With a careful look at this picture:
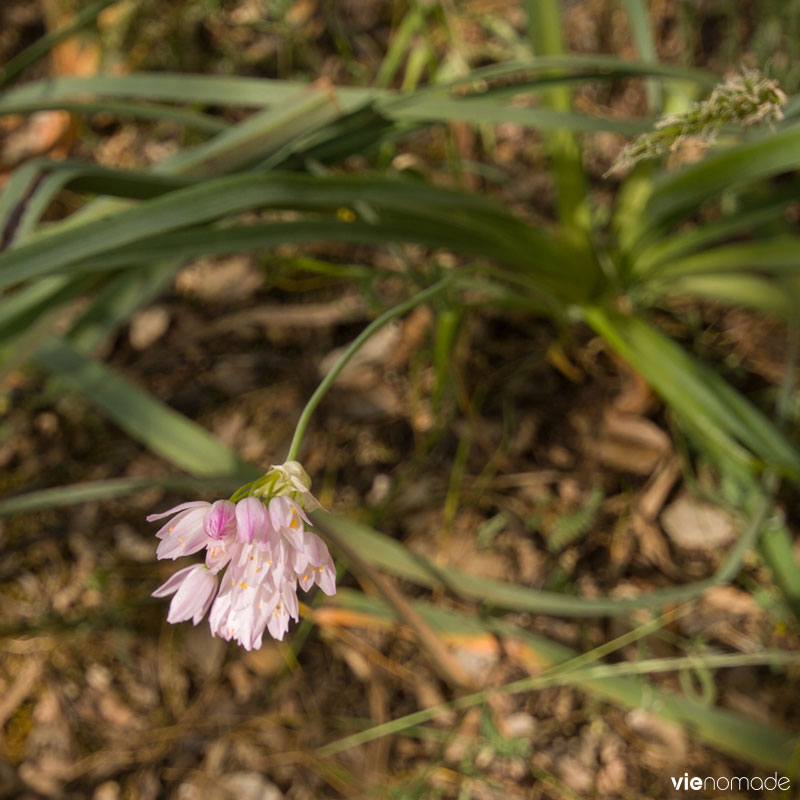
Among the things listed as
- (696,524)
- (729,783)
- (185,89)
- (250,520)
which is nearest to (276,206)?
(185,89)

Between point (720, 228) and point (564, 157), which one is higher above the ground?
point (564, 157)

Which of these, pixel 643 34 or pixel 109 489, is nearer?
pixel 109 489

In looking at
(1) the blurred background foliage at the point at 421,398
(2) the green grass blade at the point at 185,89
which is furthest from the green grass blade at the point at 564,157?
(2) the green grass blade at the point at 185,89

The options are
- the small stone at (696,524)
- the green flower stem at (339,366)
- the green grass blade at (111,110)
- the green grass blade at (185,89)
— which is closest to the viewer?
the green flower stem at (339,366)

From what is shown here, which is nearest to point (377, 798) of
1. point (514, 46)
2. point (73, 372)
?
point (73, 372)

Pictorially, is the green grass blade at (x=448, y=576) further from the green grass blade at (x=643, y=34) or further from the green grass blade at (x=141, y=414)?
the green grass blade at (x=643, y=34)

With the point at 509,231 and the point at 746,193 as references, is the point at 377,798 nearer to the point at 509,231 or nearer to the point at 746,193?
the point at 509,231

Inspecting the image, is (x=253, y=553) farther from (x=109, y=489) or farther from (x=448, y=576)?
(x=448, y=576)

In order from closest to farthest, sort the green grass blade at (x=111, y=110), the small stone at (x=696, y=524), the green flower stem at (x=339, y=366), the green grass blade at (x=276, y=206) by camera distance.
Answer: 1. the green flower stem at (x=339, y=366)
2. the green grass blade at (x=276, y=206)
3. the green grass blade at (x=111, y=110)
4. the small stone at (x=696, y=524)
